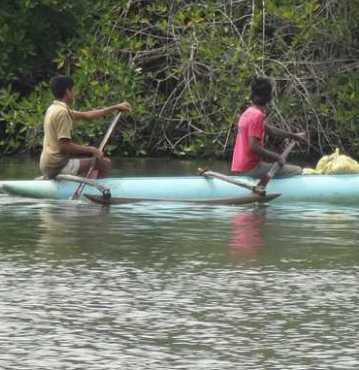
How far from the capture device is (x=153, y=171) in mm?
22281

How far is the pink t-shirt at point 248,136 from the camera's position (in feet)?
55.6

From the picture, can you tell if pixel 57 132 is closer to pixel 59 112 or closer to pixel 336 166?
pixel 59 112

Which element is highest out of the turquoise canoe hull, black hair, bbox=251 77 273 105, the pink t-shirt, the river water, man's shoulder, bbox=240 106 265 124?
black hair, bbox=251 77 273 105

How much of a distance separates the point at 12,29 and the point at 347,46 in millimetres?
5163

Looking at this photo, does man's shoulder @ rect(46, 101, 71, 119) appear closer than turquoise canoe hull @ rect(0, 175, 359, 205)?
No

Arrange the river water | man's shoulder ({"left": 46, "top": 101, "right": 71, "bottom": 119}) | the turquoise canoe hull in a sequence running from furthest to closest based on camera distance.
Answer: man's shoulder ({"left": 46, "top": 101, "right": 71, "bottom": 119}) → the turquoise canoe hull → the river water

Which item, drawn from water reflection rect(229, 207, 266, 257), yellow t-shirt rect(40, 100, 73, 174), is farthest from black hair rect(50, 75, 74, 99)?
water reflection rect(229, 207, 266, 257)

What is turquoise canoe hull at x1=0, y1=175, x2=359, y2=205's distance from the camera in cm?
1678

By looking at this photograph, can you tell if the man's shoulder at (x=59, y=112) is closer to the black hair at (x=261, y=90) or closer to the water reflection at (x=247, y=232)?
the black hair at (x=261, y=90)

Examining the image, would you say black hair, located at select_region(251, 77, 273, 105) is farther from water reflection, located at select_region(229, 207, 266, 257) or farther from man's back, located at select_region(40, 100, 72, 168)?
man's back, located at select_region(40, 100, 72, 168)

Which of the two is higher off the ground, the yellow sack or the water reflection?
the yellow sack

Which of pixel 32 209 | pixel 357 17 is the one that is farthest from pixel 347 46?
pixel 32 209

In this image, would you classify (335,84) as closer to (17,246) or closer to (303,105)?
(303,105)

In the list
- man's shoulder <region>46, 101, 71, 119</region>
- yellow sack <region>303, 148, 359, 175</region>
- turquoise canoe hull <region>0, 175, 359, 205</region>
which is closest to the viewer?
turquoise canoe hull <region>0, 175, 359, 205</region>
